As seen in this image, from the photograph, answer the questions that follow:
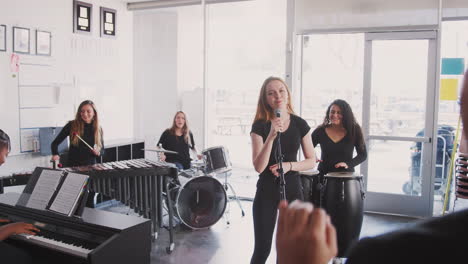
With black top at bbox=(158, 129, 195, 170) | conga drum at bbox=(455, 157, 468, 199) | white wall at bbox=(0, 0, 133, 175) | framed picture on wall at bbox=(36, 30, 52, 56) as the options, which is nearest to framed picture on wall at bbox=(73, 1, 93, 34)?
white wall at bbox=(0, 0, 133, 175)

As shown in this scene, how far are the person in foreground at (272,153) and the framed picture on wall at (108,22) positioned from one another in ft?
15.4

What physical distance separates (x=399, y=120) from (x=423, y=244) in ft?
19.6

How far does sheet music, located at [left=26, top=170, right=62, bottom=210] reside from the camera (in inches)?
123

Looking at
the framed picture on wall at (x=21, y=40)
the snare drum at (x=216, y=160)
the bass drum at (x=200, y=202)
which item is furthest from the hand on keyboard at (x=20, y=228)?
the framed picture on wall at (x=21, y=40)

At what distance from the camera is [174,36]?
749 centimetres

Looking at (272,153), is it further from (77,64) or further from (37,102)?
(77,64)

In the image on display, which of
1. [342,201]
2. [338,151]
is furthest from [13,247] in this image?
[338,151]

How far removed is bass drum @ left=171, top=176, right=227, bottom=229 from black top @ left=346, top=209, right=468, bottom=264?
15.5ft

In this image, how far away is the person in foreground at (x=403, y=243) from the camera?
60 cm

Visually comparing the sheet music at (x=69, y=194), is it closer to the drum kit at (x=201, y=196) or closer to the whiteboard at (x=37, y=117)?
the drum kit at (x=201, y=196)

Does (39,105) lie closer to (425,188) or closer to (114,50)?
(114,50)

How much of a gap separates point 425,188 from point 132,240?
4.50 meters

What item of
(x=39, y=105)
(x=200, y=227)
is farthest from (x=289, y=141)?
(x=39, y=105)

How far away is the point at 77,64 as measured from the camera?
257 inches
